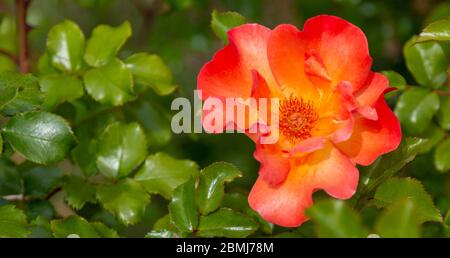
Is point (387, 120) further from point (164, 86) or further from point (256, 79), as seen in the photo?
point (164, 86)

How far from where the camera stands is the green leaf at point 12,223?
2.77 ft

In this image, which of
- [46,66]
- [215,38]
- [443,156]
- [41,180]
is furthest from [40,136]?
[215,38]

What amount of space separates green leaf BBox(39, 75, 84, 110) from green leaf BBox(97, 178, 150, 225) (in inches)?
5.7

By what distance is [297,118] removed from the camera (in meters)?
0.93

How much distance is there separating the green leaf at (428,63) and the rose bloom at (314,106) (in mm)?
→ 249

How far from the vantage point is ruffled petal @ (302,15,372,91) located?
866 mm

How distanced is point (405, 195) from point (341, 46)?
0.68 ft

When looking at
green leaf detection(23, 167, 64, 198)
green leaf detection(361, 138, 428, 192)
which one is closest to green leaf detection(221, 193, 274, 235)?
green leaf detection(361, 138, 428, 192)

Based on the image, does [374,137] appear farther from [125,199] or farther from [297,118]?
[125,199]

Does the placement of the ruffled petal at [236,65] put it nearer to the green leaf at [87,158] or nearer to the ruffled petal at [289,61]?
the ruffled petal at [289,61]

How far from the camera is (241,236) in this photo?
2.94 ft

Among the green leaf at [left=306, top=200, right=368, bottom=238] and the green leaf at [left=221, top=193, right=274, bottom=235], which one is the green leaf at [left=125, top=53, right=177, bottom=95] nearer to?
the green leaf at [left=221, top=193, right=274, bottom=235]

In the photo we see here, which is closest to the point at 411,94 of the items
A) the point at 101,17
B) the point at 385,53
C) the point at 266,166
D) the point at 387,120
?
the point at 387,120

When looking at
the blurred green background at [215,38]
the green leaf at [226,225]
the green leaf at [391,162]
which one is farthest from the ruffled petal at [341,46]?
the blurred green background at [215,38]
